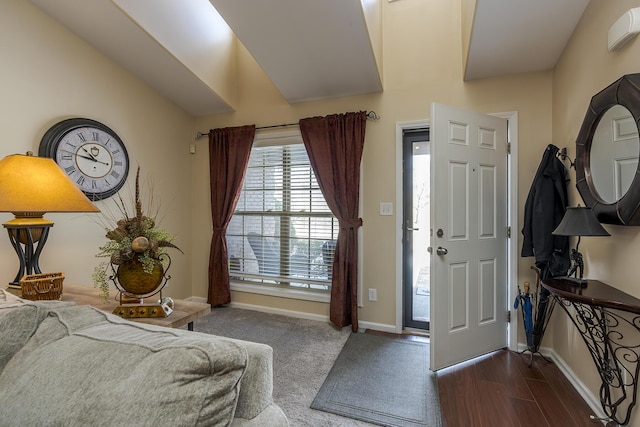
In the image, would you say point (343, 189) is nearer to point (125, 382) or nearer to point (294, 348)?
point (294, 348)

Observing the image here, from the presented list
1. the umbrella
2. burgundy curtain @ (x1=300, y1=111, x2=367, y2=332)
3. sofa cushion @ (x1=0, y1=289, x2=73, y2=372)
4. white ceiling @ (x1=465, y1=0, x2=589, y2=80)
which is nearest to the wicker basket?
A: sofa cushion @ (x1=0, y1=289, x2=73, y2=372)

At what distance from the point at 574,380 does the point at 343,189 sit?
222cm

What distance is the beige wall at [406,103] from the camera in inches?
95.6

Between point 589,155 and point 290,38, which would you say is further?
point 290,38

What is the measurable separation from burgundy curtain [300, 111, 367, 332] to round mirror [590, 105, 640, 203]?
169 centimetres

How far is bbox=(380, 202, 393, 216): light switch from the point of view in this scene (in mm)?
2820

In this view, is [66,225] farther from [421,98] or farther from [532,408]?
[532,408]

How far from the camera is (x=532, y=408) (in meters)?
1.75

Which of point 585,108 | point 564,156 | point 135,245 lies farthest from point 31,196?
point 564,156

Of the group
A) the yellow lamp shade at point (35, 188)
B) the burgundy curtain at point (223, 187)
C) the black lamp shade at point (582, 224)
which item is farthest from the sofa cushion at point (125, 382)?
the burgundy curtain at point (223, 187)

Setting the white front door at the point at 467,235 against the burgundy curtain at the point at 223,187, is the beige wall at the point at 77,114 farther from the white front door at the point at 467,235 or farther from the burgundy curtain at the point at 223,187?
the white front door at the point at 467,235

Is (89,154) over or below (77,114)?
below

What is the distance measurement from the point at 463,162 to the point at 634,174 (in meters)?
0.96

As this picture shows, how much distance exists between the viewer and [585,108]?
186 cm
